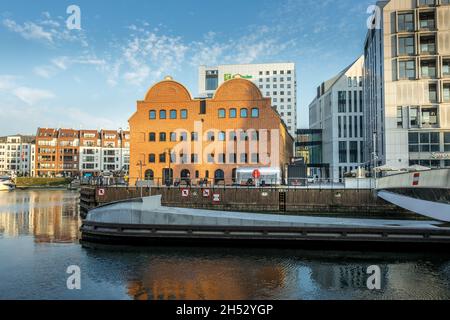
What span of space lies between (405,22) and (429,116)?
15.1 meters

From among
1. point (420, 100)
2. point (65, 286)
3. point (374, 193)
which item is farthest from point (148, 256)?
point (420, 100)

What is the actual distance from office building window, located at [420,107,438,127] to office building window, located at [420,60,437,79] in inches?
202

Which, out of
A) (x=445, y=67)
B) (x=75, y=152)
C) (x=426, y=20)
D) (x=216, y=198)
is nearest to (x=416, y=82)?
(x=445, y=67)

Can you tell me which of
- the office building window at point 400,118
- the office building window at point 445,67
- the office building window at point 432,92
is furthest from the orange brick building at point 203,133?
the office building window at point 445,67

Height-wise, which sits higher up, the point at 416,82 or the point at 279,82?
the point at 279,82

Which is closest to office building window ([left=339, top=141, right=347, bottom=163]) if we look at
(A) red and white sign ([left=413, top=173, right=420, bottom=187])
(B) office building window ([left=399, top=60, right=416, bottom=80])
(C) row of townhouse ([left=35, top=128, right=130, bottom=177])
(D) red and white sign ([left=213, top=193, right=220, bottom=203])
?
(B) office building window ([left=399, top=60, right=416, bottom=80])

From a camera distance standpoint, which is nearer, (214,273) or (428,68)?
(214,273)

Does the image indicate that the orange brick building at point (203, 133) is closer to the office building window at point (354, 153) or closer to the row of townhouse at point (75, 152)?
the office building window at point (354, 153)

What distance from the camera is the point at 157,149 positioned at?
65688mm

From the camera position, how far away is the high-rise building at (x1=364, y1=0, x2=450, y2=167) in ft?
187

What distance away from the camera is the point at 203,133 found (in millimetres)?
64750

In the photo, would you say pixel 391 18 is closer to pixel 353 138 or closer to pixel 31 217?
pixel 353 138

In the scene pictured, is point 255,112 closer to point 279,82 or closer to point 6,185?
point 6,185

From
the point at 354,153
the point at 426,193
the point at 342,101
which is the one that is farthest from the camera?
the point at 342,101
